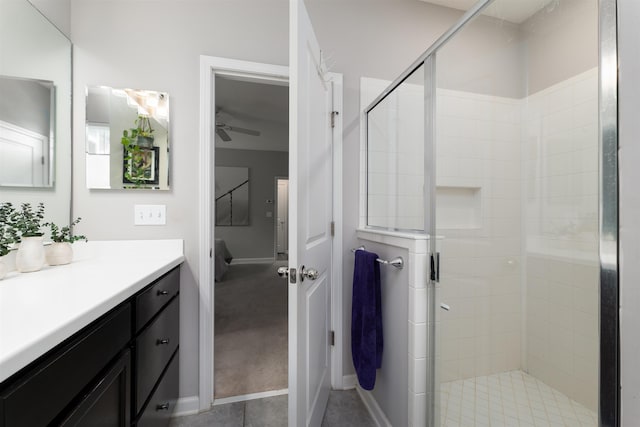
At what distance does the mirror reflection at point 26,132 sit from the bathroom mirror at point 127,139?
167mm

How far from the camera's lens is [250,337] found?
235cm

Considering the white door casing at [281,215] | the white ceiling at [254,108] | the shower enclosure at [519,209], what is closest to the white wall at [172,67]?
the white ceiling at [254,108]

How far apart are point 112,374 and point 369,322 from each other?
1.09 m

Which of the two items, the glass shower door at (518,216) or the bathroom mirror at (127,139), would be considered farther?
the bathroom mirror at (127,139)

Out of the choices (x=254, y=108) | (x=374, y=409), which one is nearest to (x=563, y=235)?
(x=374, y=409)

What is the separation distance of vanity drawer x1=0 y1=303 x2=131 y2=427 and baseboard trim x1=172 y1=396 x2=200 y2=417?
946 millimetres

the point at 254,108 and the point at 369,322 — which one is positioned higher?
the point at 254,108

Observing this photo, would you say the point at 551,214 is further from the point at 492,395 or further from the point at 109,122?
the point at 109,122

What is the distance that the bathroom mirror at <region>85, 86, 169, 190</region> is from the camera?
142cm

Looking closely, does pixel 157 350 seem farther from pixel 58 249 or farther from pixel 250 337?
pixel 250 337

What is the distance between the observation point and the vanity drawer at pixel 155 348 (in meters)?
0.99

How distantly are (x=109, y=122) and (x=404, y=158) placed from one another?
170 cm

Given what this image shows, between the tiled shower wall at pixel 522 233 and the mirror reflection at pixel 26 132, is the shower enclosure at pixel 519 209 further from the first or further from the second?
the mirror reflection at pixel 26 132

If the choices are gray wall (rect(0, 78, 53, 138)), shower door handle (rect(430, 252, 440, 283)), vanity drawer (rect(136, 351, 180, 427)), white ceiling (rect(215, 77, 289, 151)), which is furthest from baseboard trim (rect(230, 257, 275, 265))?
shower door handle (rect(430, 252, 440, 283))
